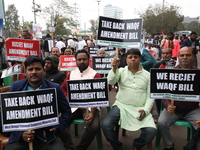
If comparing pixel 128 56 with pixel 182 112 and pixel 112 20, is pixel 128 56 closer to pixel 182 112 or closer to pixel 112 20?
pixel 112 20

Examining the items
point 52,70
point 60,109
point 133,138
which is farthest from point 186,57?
point 52,70

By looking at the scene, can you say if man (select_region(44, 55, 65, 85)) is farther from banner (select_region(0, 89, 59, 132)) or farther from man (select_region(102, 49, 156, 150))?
banner (select_region(0, 89, 59, 132))

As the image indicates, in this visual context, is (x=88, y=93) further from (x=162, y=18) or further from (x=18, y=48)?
(x=162, y=18)

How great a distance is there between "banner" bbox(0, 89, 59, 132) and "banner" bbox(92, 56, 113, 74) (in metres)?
2.62

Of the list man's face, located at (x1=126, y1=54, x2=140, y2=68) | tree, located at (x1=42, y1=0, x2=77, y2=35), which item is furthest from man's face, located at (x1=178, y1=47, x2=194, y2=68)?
tree, located at (x1=42, y1=0, x2=77, y2=35)

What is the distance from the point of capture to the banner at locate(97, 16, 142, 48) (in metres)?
3.20

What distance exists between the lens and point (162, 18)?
35.4 metres

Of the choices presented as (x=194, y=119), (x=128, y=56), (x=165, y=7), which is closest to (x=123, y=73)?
(x=128, y=56)

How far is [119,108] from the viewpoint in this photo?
3029mm

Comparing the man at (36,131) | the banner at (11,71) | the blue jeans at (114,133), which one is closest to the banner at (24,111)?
the man at (36,131)

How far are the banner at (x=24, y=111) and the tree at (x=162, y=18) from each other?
3673cm

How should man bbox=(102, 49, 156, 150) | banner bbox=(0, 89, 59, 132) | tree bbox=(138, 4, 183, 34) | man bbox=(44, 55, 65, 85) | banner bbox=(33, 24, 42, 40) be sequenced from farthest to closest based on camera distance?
tree bbox=(138, 4, 183, 34) → banner bbox=(33, 24, 42, 40) → man bbox=(44, 55, 65, 85) → man bbox=(102, 49, 156, 150) → banner bbox=(0, 89, 59, 132)

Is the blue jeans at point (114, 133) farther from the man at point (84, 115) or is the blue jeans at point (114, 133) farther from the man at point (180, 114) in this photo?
the man at point (180, 114)

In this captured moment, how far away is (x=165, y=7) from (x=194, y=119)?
38.0 metres
